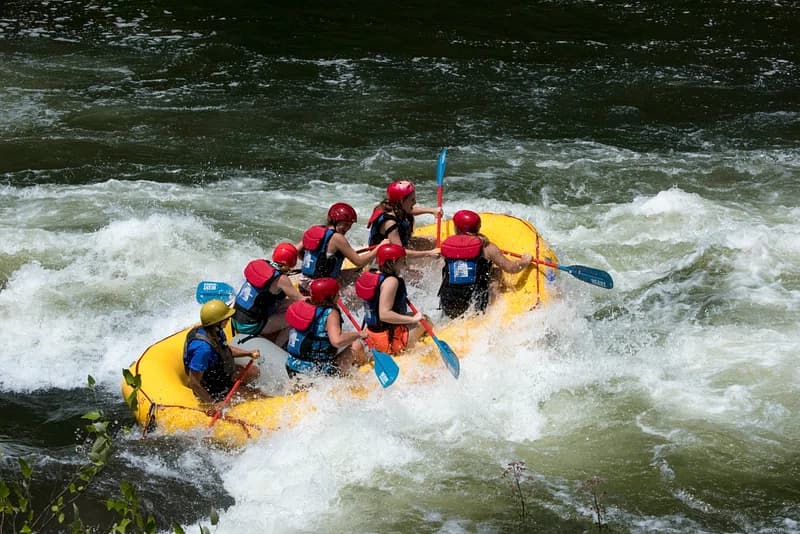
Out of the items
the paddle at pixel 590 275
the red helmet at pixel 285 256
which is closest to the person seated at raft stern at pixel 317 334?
the red helmet at pixel 285 256

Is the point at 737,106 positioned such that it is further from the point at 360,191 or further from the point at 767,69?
the point at 360,191

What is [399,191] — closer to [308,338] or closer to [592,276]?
[592,276]

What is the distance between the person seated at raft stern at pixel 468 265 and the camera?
680cm

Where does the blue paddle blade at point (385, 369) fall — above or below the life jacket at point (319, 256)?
below

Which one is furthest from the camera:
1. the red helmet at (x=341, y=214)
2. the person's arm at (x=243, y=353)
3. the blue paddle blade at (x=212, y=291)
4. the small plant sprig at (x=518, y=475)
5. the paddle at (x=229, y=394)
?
the red helmet at (x=341, y=214)

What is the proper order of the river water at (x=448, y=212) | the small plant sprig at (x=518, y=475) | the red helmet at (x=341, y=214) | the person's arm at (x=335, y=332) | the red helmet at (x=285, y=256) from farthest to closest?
1. the red helmet at (x=341, y=214)
2. the red helmet at (x=285, y=256)
3. the person's arm at (x=335, y=332)
4. the river water at (x=448, y=212)
5. the small plant sprig at (x=518, y=475)

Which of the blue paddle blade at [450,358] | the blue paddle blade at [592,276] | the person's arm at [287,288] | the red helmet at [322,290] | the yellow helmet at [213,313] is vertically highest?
the red helmet at [322,290]

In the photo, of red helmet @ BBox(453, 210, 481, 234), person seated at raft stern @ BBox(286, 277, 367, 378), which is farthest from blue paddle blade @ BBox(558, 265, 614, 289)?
person seated at raft stern @ BBox(286, 277, 367, 378)

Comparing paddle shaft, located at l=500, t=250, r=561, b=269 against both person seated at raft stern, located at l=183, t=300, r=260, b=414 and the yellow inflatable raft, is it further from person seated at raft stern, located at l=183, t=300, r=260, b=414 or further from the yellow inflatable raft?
person seated at raft stern, located at l=183, t=300, r=260, b=414

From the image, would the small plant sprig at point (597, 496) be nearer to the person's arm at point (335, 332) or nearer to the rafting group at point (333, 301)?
the rafting group at point (333, 301)

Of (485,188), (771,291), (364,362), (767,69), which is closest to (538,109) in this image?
(485,188)

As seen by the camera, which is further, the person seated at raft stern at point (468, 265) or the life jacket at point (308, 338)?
the person seated at raft stern at point (468, 265)

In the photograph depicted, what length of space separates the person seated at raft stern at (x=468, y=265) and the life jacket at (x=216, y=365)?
1735 millimetres

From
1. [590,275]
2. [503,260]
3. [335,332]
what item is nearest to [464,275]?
[503,260]
